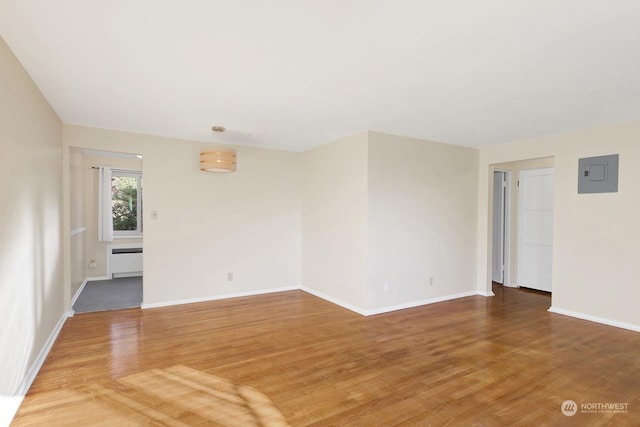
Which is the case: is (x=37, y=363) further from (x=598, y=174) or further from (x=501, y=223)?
(x=501, y=223)

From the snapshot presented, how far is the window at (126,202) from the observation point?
6.59m

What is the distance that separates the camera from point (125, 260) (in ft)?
21.1

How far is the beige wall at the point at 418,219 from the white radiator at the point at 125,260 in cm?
478

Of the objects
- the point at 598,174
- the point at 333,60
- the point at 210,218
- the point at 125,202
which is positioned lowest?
the point at 210,218

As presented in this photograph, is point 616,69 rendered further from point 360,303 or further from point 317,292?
point 317,292

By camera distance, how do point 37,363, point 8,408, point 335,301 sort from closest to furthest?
point 8,408, point 37,363, point 335,301

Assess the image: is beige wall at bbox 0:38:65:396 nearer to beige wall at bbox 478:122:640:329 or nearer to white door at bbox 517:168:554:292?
beige wall at bbox 478:122:640:329

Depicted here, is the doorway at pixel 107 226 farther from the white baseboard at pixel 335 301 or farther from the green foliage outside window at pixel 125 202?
the white baseboard at pixel 335 301

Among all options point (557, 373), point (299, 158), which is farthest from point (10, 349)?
point (299, 158)

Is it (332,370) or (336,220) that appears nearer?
(332,370)

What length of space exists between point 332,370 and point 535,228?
4.63m

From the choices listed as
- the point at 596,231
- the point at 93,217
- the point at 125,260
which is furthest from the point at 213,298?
the point at 596,231

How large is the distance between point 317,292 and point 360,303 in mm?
1088

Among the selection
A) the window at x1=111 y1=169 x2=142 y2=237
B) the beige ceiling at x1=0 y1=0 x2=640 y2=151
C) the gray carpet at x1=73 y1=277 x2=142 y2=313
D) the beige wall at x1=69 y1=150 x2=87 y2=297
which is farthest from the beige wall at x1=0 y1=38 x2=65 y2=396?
the window at x1=111 y1=169 x2=142 y2=237
